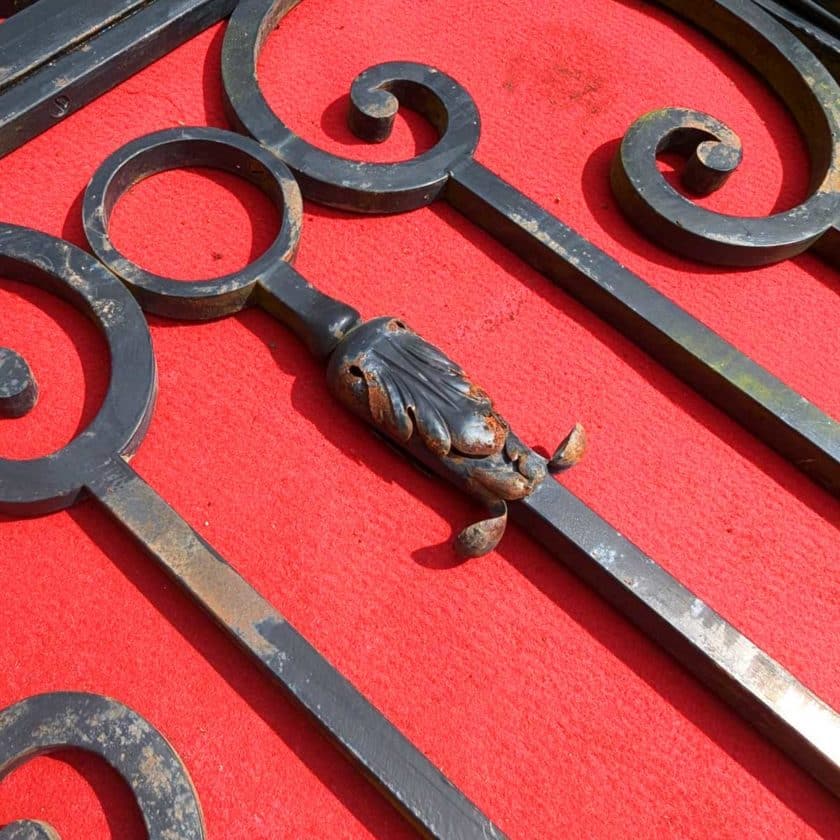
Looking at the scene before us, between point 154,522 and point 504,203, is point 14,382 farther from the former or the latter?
point 504,203

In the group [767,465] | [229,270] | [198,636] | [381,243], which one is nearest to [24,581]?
[198,636]

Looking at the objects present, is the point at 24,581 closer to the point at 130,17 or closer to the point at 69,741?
the point at 69,741

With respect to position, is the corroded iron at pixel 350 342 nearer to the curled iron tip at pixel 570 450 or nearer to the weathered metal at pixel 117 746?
the curled iron tip at pixel 570 450

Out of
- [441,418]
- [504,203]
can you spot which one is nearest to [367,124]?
[504,203]

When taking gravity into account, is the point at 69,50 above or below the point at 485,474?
above

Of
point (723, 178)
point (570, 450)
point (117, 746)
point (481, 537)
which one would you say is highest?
point (723, 178)

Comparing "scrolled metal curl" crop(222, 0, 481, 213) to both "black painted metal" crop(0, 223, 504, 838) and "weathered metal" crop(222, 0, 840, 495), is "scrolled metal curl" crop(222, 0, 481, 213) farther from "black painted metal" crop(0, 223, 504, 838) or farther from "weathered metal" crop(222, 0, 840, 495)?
"black painted metal" crop(0, 223, 504, 838)
